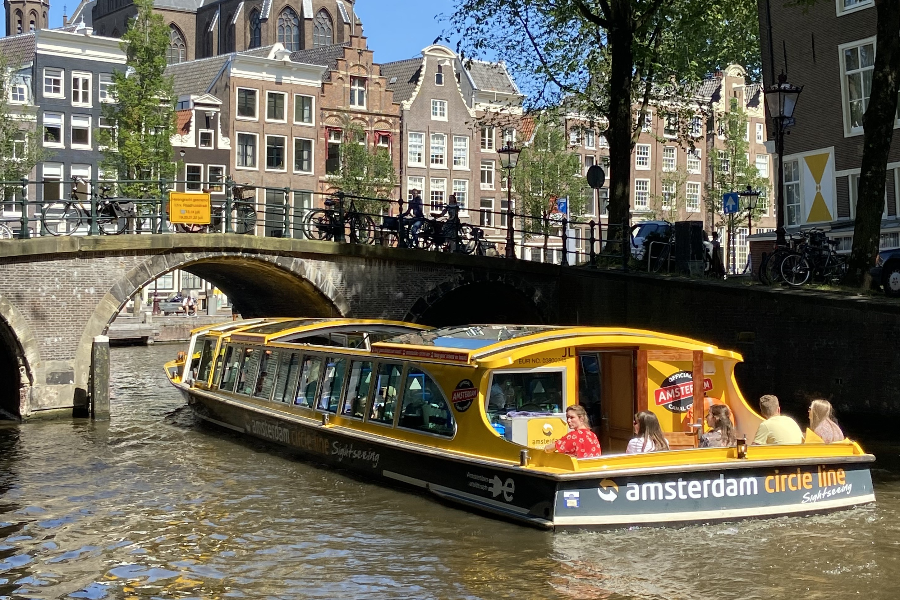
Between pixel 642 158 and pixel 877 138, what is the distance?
4065 cm

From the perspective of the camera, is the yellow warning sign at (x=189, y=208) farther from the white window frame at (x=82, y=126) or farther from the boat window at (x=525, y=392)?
the white window frame at (x=82, y=126)

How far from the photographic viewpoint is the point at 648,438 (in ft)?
39.1

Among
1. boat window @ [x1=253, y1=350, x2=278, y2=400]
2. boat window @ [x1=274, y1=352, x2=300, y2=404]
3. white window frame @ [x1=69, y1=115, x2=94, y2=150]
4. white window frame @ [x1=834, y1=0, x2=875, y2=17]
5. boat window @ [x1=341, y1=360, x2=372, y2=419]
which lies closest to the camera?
boat window @ [x1=341, y1=360, x2=372, y2=419]

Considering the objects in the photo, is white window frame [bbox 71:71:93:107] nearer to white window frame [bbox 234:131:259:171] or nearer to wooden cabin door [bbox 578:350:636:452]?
white window frame [bbox 234:131:259:171]

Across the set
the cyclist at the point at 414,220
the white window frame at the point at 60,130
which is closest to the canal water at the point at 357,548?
the cyclist at the point at 414,220

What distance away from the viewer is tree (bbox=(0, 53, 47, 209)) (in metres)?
39.7

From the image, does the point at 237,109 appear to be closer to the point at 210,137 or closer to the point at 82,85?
the point at 210,137

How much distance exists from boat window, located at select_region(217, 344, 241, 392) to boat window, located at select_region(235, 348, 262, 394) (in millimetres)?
236

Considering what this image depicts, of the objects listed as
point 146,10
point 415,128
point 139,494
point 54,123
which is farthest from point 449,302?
point 415,128

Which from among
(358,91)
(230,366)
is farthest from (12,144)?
(230,366)

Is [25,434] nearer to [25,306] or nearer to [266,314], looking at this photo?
[25,306]

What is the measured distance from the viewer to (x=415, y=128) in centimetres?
5388

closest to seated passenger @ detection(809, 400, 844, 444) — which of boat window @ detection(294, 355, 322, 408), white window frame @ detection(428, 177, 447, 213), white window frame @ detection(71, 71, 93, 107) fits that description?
boat window @ detection(294, 355, 322, 408)

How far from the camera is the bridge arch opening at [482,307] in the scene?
2578cm
